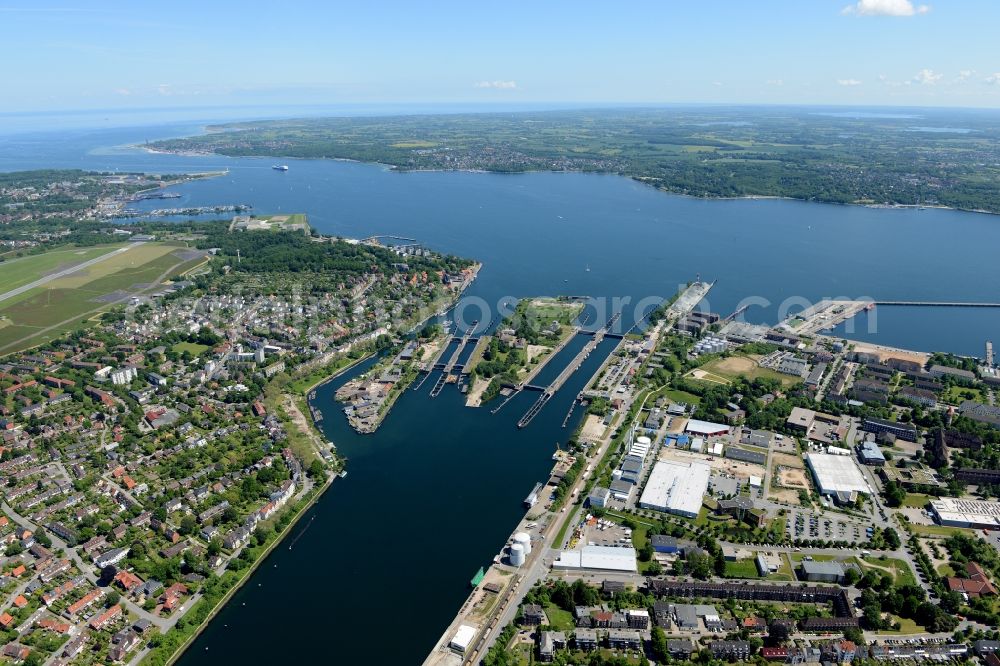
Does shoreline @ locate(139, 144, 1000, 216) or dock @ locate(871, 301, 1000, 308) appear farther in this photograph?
shoreline @ locate(139, 144, 1000, 216)

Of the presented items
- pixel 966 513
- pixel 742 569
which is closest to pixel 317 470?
pixel 742 569

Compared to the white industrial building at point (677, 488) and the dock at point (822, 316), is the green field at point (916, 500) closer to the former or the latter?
the white industrial building at point (677, 488)

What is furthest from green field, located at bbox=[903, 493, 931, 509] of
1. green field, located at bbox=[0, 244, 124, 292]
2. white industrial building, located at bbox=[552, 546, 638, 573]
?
green field, located at bbox=[0, 244, 124, 292]

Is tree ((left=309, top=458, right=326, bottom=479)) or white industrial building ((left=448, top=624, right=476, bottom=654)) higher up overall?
tree ((left=309, top=458, right=326, bottom=479))

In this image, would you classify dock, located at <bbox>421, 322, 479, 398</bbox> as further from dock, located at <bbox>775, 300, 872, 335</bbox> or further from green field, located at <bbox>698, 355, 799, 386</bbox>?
dock, located at <bbox>775, 300, 872, 335</bbox>

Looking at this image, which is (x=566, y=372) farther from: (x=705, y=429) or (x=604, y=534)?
(x=604, y=534)

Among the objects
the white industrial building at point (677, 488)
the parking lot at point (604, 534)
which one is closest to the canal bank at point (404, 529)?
the parking lot at point (604, 534)
